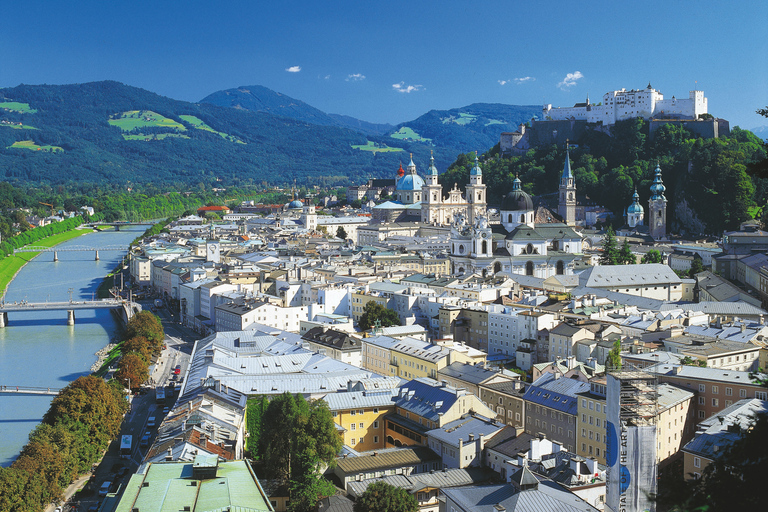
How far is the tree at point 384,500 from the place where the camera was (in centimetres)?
1145

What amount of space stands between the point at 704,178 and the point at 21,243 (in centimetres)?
4327

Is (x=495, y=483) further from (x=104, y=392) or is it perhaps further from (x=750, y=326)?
(x=750, y=326)

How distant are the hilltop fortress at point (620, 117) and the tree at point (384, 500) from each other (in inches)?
1641

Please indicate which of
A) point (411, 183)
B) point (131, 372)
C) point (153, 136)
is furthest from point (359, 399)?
point (153, 136)

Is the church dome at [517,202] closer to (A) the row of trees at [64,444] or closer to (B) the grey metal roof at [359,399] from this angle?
(A) the row of trees at [64,444]

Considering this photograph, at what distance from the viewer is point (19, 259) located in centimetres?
5516

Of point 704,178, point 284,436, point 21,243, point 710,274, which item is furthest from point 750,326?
→ point 21,243

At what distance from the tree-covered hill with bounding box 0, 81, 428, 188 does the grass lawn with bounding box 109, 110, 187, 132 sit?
0.20 m

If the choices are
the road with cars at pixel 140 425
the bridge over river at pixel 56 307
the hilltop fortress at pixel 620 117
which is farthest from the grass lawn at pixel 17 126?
the road with cars at pixel 140 425

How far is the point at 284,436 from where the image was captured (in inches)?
534

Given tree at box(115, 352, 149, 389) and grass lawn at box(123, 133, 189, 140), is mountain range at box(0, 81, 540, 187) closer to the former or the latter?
grass lawn at box(123, 133, 189, 140)

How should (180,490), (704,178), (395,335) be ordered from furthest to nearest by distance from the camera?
1. (704,178)
2. (395,335)
3. (180,490)

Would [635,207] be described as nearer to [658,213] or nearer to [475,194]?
[658,213]

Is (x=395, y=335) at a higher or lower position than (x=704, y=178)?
lower
